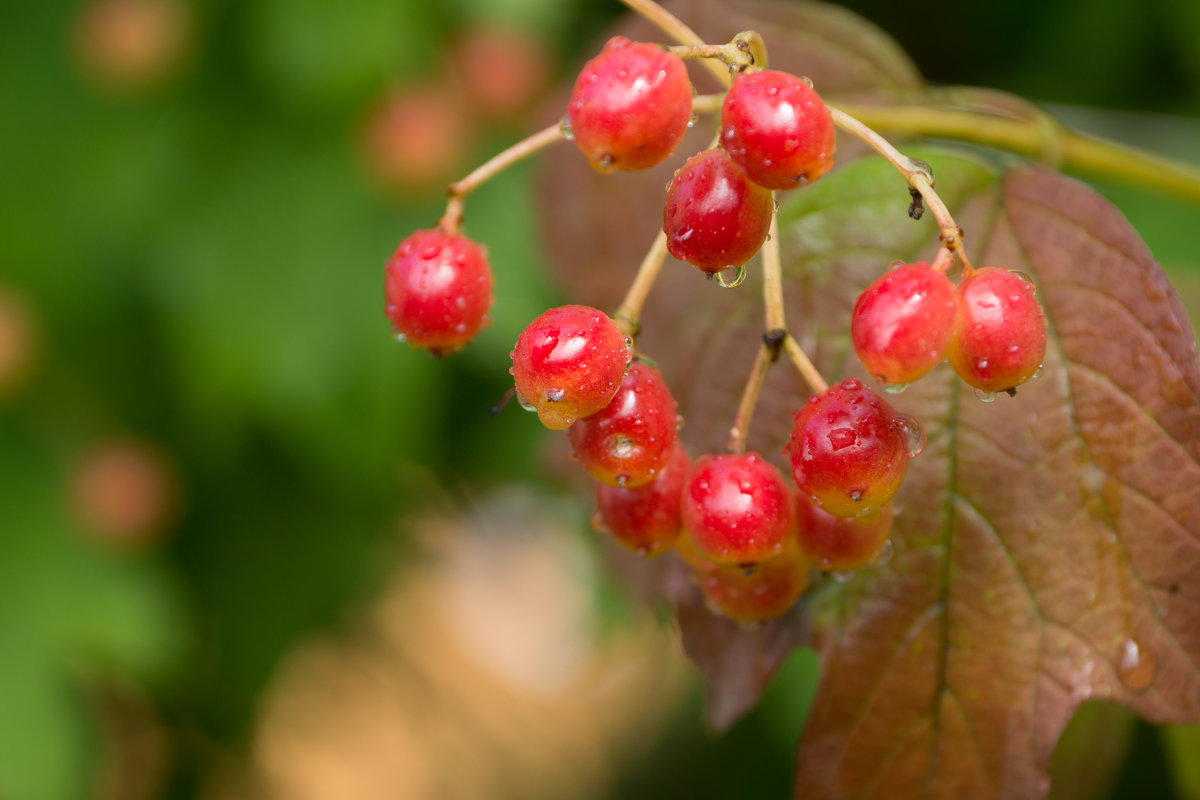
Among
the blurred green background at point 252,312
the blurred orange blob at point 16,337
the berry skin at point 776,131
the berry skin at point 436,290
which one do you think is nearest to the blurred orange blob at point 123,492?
the blurred green background at point 252,312

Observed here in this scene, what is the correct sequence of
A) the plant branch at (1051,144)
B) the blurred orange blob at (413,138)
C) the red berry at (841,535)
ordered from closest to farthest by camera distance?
the red berry at (841,535) → the plant branch at (1051,144) → the blurred orange blob at (413,138)

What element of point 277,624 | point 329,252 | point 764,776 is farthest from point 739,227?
point 277,624

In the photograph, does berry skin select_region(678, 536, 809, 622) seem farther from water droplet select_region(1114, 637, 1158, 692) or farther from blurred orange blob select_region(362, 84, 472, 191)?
blurred orange blob select_region(362, 84, 472, 191)

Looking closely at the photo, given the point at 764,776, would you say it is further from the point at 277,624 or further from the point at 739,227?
the point at 739,227

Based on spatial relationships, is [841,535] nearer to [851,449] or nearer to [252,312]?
[851,449]

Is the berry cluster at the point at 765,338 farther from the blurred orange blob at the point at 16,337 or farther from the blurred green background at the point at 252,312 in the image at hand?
the blurred orange blob at the point at 16,337

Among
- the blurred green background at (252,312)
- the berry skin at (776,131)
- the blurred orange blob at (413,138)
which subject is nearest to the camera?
the berry skin at (776,131)
